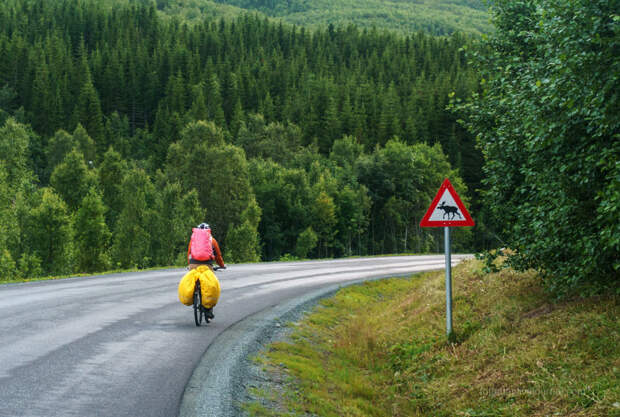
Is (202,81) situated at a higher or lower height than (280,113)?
higher

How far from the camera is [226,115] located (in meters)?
128

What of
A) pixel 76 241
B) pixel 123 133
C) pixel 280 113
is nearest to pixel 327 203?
pixel 76 241

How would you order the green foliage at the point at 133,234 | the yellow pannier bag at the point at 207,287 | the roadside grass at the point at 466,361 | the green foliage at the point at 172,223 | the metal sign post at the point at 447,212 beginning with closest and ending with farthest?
the roadside grass at the point at 466,361, the metal sign post at the point at 447,212, the yellow pannier bag at the point at 207,287, the green foliage at the point at 172,223, the green foliage at the point at 133,234

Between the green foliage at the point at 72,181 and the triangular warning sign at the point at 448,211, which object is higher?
the green foliage at the point at 72,181

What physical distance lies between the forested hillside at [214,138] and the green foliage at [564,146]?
13.0 m

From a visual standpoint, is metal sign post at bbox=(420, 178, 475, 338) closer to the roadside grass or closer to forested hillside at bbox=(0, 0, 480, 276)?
the roadside grass

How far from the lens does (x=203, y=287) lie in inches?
426

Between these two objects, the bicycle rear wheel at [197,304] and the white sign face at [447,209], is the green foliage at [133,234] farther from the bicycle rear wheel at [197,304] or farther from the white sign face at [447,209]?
the white sign face at [447,209]

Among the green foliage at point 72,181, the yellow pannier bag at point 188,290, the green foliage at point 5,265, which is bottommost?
the green foliage at point 5,265

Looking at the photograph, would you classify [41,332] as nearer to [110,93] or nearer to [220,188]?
[220,188]

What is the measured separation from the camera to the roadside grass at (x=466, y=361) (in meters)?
6.70

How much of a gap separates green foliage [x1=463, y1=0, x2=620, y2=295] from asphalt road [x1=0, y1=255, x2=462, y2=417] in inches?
205

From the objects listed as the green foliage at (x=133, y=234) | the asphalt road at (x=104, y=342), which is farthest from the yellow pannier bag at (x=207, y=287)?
the green foliage at (x=133, y=234)

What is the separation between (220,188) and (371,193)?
24979 millimetres
